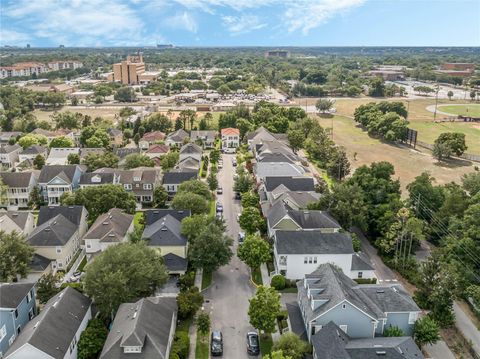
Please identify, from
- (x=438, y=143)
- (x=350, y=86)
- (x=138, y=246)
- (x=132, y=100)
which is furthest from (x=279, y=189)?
(x=350, y=86)

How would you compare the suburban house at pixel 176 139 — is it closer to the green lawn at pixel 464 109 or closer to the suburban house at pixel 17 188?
the suburban house at pixel 17 188

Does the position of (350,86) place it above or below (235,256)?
above

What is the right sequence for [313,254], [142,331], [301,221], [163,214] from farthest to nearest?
1. [163,214]
2. [301,221]
3. [313,254]
4. [142,331]

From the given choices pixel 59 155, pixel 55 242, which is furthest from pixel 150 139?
pixel 55 242

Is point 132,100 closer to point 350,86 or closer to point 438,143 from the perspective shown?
point 350,86

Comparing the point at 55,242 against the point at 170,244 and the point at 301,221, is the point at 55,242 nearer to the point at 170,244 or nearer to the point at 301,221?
the point at 170,244

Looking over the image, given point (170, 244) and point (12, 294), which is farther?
point (170, 244)

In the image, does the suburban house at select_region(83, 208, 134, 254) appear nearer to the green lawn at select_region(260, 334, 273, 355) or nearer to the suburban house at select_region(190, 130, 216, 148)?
the green lawn at select_region(260, 334, 273, 355)
